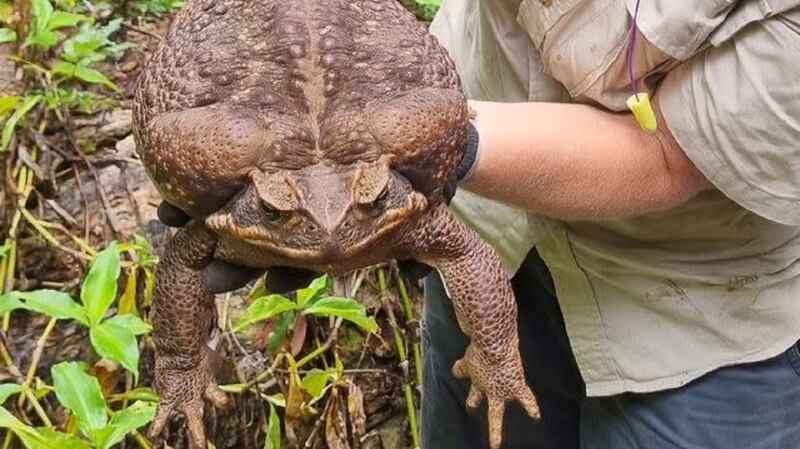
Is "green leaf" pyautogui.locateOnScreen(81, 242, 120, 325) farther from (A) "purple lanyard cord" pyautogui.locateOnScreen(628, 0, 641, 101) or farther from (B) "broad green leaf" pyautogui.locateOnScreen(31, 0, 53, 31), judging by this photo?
(A) "purple lanyard cord" pyautogui.locateOnScreen(628, 0, 641, 101)

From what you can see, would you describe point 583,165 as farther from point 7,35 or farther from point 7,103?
point 7,35

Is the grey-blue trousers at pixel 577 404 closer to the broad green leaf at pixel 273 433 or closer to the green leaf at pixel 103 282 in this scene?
the broad green leaf at pixel 273 433

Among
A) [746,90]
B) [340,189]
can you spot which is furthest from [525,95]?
[340,189]

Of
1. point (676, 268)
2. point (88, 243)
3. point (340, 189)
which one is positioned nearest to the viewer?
point (340, 189)

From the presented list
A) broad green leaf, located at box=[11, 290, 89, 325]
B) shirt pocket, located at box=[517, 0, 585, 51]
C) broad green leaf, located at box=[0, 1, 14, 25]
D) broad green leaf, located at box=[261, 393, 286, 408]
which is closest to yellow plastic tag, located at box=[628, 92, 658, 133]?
shirt pocket, located at box=[517, 0, 585, 51]

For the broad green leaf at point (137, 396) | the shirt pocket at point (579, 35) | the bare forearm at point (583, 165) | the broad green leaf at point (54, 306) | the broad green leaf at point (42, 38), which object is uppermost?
the shirt pocket at point (579, 35)

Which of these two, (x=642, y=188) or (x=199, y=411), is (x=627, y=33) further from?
(x=199, y=411)

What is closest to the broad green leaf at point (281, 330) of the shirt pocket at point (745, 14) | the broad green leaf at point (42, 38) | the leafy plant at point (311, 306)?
the leafy plant at point (311, 306)
